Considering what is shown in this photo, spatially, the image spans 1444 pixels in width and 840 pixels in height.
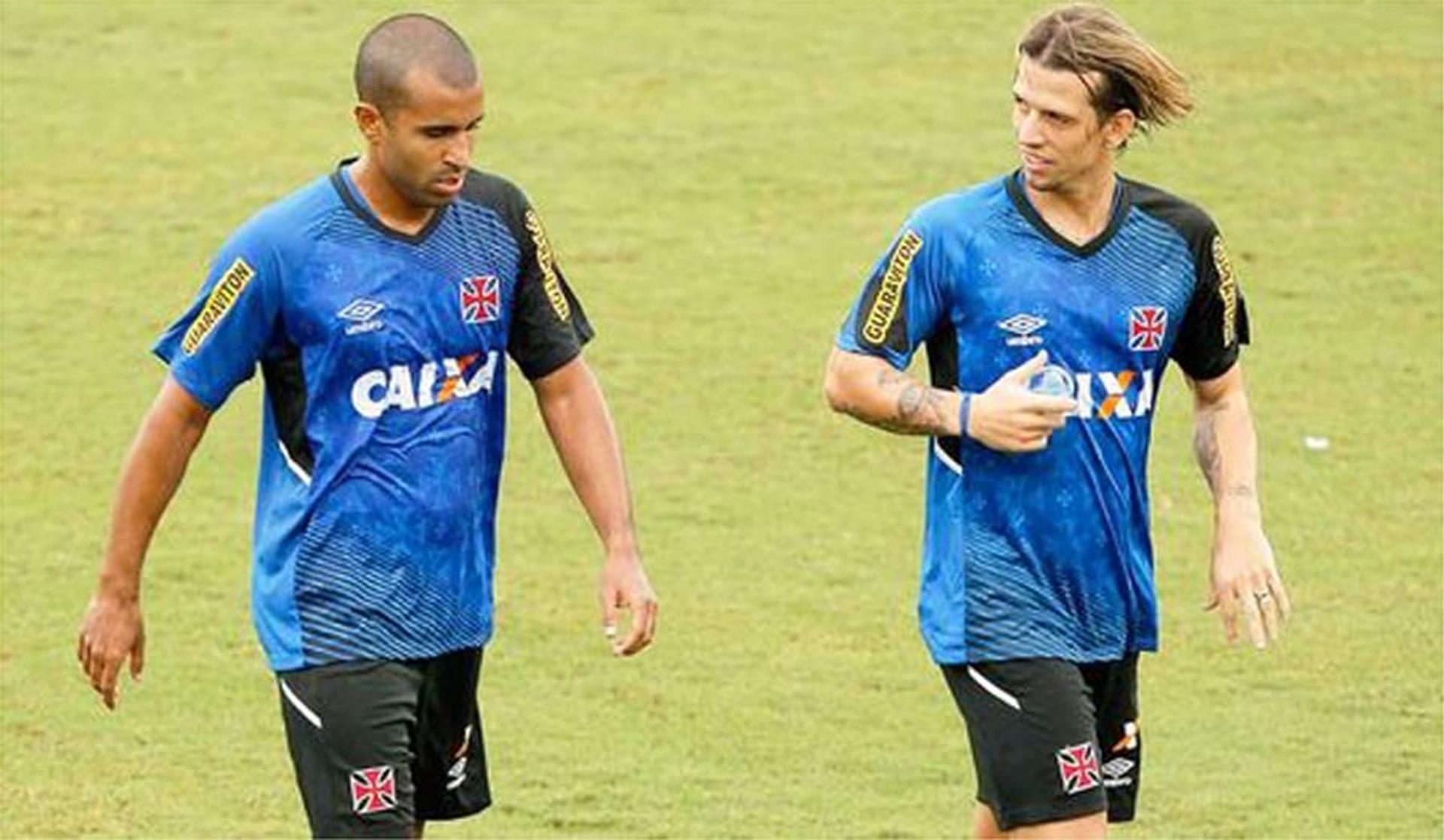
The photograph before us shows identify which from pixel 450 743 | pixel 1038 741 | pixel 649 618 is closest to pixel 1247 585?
pixel 1038 741

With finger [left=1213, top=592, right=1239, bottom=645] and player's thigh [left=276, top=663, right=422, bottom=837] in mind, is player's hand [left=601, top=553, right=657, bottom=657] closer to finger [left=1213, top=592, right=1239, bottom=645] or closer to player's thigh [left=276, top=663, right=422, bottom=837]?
player's thigh [left=276, top=663, right=422, bottom=837]

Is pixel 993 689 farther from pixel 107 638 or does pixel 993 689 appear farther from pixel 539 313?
pixel 107 638

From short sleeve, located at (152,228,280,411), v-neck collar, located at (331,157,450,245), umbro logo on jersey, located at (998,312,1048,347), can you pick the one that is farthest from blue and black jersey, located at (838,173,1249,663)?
short sleeve, located at (152,228,280,411)

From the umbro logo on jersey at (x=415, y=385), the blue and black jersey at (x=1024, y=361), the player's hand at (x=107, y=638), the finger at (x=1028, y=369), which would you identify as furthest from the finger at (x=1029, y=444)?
the player's hand at (x=107, y=638)

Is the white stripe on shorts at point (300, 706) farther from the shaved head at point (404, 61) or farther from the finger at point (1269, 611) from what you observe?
the finger at point (1269, 611)

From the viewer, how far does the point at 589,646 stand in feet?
39.1

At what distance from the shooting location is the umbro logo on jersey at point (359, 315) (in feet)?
23.9

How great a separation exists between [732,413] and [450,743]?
24.3ft

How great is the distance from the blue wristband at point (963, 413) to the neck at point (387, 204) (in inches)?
48.7

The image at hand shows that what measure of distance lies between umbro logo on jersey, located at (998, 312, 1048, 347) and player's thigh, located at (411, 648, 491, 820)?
1394 mm

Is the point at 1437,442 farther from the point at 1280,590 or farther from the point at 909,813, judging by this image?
the point at 1280,590

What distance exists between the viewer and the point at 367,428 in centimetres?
736

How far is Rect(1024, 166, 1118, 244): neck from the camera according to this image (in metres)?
7.70

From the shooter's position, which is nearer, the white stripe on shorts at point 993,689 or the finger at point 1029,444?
the finger at point 1029,444
